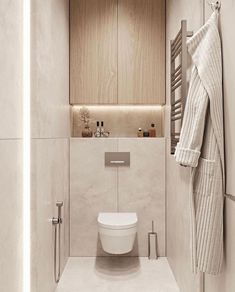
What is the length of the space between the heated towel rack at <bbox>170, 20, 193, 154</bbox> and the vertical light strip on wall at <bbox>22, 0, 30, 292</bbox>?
34.5 inches

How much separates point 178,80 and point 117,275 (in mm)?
1658

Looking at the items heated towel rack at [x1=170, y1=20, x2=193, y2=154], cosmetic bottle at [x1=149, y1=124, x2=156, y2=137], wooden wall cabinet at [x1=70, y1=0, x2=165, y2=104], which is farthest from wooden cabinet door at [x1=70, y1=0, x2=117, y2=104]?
Result: heated towel rack at [x1=170, y1=20, x2=193, y2=154]

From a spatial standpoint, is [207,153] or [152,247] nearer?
[207,153]

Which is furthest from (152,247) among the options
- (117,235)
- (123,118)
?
(123,118)

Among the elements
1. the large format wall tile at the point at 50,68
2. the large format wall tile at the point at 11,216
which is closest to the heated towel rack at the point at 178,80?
the large format wall tile at the point at 50,68

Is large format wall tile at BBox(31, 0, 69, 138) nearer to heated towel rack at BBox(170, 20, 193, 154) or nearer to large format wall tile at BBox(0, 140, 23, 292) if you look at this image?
large format wall tile at BBox(0, 140, 23, 292)

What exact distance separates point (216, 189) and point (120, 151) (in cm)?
170

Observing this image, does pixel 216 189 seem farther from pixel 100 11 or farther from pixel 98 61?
pixel 100 11

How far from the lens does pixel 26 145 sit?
1.67m

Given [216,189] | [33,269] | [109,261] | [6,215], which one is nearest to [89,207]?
[109,261]

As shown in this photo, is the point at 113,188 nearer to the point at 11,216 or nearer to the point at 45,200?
the point at 45,200

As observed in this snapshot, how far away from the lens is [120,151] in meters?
2.99

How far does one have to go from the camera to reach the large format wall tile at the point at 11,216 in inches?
52.9

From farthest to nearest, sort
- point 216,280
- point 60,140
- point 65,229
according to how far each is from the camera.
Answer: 1. point 65,229
2. point 60,140
3. point 216,280
